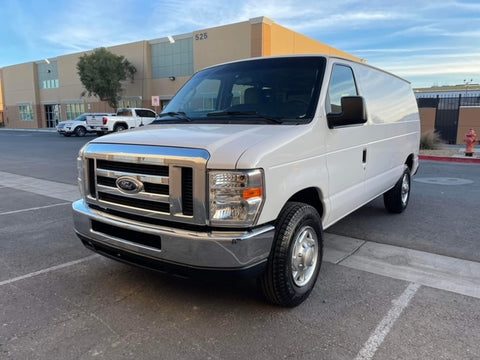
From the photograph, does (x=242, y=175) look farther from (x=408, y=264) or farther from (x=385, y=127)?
(x=385, y=127)

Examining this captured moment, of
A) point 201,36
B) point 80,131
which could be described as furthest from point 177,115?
point 201,36

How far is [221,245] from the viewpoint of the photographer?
271cm

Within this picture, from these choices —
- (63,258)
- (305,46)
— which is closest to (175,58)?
(305,46)

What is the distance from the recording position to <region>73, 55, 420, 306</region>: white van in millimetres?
2752

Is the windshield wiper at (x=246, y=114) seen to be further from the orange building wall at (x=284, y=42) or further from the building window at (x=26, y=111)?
the building window at (x=26, y=111)

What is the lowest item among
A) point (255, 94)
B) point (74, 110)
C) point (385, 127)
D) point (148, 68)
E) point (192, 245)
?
point (192, 245)

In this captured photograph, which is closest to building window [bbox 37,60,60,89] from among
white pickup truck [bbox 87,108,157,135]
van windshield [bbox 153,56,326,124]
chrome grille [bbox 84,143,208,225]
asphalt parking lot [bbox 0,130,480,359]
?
white pickup truck [bbox 87,108,157,135]

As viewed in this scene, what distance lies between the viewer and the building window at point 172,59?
33.6 metres

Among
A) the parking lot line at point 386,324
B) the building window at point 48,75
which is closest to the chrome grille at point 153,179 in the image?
the parking lot line at point 386,324

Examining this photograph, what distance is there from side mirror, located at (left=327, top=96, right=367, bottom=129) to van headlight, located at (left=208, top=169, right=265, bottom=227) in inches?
50.2

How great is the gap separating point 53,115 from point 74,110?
5155mm

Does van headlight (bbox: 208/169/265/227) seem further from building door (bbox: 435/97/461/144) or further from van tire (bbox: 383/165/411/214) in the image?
building door (bbox: 435/97/461/144)

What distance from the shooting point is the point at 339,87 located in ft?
13.4

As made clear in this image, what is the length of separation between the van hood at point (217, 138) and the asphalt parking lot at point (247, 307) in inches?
36.6
